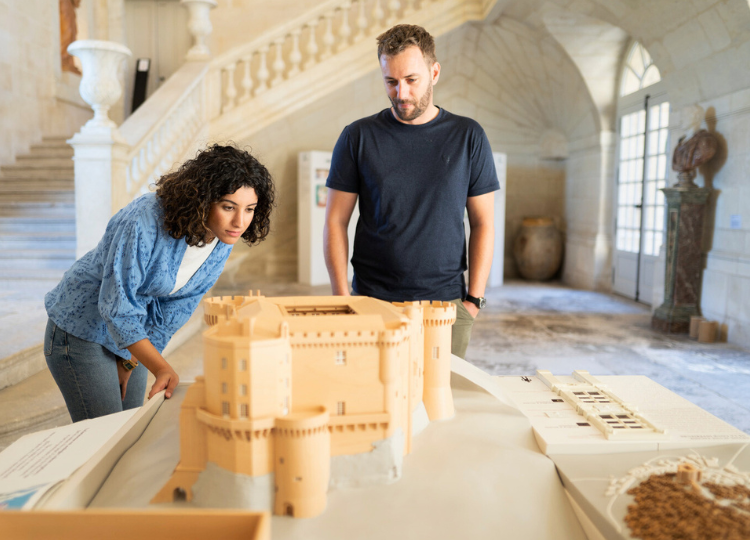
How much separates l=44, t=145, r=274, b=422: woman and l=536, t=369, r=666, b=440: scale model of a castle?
1073 mm

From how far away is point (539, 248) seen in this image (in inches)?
382

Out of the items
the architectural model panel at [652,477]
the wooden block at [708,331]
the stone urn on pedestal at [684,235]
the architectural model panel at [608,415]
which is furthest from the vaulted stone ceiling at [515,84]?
the architectural model panel at [652,477]

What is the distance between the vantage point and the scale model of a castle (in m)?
1.53

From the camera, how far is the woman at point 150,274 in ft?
5.35

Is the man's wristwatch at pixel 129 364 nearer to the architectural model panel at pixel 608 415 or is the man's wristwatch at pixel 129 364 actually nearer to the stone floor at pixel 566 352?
the architectural model panel at pixel 608 415

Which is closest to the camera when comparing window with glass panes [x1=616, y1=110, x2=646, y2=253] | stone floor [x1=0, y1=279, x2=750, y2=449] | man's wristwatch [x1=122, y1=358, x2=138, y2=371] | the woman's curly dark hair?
the woman's curly dark hair

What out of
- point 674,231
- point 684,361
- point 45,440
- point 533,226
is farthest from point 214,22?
point 45,440

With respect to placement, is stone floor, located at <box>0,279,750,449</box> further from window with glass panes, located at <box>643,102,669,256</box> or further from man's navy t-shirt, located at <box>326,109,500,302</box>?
man's navy t-shirt, located at <box>326,109,500,302</box>

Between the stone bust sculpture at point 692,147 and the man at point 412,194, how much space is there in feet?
14.2

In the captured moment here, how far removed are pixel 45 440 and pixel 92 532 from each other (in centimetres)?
85

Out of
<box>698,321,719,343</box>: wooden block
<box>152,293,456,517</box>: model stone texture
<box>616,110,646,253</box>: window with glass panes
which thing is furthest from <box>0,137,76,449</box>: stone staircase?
<box>616,110,646,253</box>: window with glass panes

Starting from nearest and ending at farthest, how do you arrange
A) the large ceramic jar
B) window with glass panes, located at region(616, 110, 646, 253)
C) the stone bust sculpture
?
the stone bust sculpture
window with glass panes, located at region(616, 110, 646, 253)
the large ceramic jar

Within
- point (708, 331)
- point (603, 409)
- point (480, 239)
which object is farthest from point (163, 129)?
point (603, 409)

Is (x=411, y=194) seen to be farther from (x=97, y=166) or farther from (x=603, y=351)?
(x=97, y=166)
